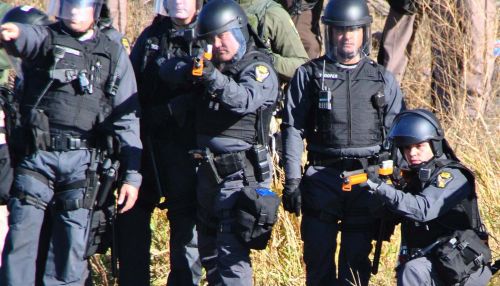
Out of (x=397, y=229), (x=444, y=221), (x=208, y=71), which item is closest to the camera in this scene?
(x=208, y=71)

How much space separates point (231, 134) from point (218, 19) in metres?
0.69

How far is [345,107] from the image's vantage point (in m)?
6.02

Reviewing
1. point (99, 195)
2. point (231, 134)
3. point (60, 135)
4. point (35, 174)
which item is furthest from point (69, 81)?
point (231, 134)

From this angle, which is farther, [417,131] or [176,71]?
[176,71]

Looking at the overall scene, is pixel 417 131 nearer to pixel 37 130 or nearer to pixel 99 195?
pixel 99 195

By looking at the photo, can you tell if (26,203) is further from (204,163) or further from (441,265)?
(441,265)

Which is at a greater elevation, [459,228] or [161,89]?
[161,89]

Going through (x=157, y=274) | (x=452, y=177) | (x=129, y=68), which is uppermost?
(x=129, y=68)

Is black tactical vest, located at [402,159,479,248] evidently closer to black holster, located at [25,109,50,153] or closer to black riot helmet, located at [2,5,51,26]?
black holster, located at [25,109,50,153]

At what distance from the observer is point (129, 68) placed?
6.14 meters

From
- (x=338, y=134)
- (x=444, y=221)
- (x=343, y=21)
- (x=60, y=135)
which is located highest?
(x=343, y=21)

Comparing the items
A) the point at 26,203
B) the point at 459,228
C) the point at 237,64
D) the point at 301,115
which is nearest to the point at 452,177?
the point at 459,228

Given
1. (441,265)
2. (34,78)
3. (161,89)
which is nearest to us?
(441,265)

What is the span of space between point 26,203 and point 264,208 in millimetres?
1392
